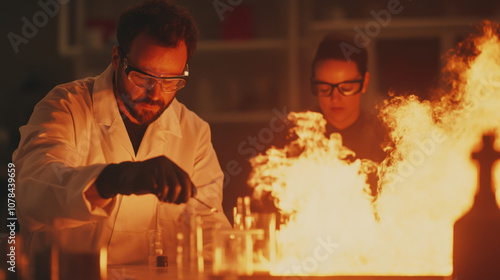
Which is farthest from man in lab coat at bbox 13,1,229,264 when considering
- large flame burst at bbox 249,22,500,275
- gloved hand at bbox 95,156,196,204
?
large flame burst at bbox 249,22,500,275

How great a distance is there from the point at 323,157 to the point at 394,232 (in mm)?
483

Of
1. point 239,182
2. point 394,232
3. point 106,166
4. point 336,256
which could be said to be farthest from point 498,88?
point 239,182

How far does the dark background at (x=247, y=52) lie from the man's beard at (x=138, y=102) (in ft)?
4.53

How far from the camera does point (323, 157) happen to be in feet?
7.51

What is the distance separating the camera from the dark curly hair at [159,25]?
2.02 metres

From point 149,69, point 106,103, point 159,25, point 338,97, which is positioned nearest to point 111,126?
point 106,103

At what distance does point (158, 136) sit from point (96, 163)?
304 mm

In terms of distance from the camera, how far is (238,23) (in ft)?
12.9

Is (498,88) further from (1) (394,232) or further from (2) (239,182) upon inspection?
(2) (239,182)

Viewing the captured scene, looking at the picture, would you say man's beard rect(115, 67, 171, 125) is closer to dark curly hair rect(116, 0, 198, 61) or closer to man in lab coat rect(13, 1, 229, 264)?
man in lab coat rect(13, 1, 229, 264)

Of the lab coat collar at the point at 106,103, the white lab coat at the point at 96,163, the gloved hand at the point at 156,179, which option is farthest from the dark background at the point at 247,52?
the gloved hand at the point at 156,179

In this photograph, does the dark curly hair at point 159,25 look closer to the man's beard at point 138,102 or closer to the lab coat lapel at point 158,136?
the man's beard at point 138,102

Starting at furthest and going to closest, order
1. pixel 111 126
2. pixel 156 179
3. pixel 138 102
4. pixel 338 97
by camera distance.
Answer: pixel 338 97 < pixel 111 126 < pixel 138 102 < pixel 156 179

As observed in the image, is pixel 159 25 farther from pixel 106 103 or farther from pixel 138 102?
pixel 106 103
